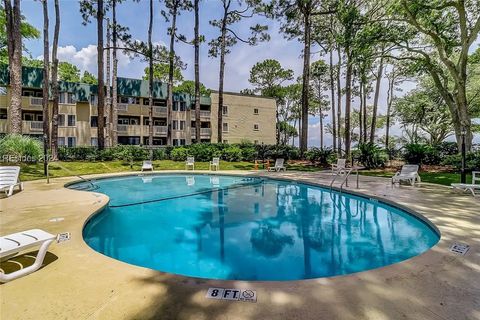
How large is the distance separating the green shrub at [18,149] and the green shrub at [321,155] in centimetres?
1706

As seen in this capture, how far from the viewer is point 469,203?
291 inches

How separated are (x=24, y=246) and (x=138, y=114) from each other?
1168 inches

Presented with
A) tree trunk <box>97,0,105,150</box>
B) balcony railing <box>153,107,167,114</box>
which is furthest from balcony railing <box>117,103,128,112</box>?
tree trunk <box>97,0,105,150</box>

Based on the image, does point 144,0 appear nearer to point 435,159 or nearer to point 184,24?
point 184,24

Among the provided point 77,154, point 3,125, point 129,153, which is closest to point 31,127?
point 3,125

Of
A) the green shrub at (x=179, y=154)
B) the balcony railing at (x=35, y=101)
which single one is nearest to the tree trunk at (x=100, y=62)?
the green shrub at (x=179, y=154)

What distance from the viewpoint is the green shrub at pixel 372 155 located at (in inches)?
656

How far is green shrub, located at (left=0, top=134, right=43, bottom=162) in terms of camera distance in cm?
→ 1296

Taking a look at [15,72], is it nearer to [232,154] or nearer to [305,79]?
[232,154]

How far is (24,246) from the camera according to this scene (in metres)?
3.41

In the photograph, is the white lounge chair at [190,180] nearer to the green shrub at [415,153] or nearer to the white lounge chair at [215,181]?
the white lounge chair at [215,181]

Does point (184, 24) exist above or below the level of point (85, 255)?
above

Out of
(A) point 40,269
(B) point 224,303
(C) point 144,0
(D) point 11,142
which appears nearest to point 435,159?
(B) point 224,303

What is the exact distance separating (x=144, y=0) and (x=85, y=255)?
25.3 meters
